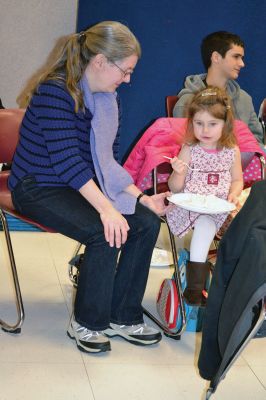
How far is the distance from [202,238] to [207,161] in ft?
1.10

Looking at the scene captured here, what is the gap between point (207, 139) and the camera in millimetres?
2693

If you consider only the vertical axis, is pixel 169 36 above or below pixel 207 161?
above

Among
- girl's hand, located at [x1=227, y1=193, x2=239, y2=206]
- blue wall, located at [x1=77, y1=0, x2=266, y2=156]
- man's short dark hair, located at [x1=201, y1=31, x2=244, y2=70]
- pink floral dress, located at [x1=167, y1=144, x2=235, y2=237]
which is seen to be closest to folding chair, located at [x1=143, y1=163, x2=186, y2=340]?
pink floral dress, located at [x1=167, y1=144, x2=235, y2=237]

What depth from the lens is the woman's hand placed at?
8.54 ft

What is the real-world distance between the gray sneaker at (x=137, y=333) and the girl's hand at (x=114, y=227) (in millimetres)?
364

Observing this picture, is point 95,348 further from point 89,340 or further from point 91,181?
point 91,181

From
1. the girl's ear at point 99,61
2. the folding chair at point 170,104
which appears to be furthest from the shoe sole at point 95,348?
the folding chair at point 170,104

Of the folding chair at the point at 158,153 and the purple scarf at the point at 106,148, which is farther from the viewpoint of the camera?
the folding chair at the point at 158,153

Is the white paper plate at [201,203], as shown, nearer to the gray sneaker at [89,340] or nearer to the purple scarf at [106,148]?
the purple scarf at [106,148]

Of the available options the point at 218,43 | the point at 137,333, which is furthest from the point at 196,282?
the point at 218,43

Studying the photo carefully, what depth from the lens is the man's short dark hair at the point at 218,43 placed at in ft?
11.3

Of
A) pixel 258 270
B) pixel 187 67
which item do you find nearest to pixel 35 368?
pixel 258 270

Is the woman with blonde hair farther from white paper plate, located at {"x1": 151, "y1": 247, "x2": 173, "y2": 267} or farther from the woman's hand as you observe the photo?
white paper plate, located at {"x1": 151, "y1": 247, "x2": 173, "y2": 267}

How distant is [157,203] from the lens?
2635 mm
